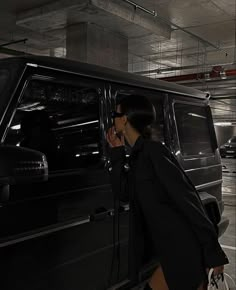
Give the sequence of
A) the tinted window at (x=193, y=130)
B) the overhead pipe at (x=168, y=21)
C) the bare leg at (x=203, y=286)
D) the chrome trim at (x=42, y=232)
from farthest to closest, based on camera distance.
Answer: the overhead pipe at (x=168, y=21) < the tinted window at (x=193, y=130) < the chrome trim at (x=42, y=232) < the bare leg at (x=203, y=286)

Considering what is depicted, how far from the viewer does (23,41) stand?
939 cm

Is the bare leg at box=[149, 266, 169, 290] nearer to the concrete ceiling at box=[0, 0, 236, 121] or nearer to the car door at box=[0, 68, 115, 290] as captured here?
the car door at box=[0, 68, 115, 290]

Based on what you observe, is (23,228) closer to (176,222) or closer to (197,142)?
(176,222)

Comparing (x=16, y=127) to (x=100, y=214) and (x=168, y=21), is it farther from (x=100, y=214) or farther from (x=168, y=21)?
(x=168, y=21)

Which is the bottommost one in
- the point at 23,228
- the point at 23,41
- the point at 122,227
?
the point at 122,227

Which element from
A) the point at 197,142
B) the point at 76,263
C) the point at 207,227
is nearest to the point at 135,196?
the point at 207,227

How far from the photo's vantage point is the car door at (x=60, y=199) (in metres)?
2.05

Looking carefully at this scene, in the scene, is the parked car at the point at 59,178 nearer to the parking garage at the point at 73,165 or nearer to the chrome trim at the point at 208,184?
the parking garage at the point at 73,165

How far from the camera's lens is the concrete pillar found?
23.9 feet

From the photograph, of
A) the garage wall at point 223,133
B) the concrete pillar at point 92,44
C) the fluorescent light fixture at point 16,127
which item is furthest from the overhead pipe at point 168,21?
the garage wall at point 223,133

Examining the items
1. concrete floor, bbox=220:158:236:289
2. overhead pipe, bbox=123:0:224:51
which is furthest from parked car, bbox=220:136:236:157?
overhead pipe, bbox=123:0:224:51

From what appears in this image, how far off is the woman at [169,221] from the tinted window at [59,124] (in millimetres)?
637

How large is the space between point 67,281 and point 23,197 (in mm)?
681

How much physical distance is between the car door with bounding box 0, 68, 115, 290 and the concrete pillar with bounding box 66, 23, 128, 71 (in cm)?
487
